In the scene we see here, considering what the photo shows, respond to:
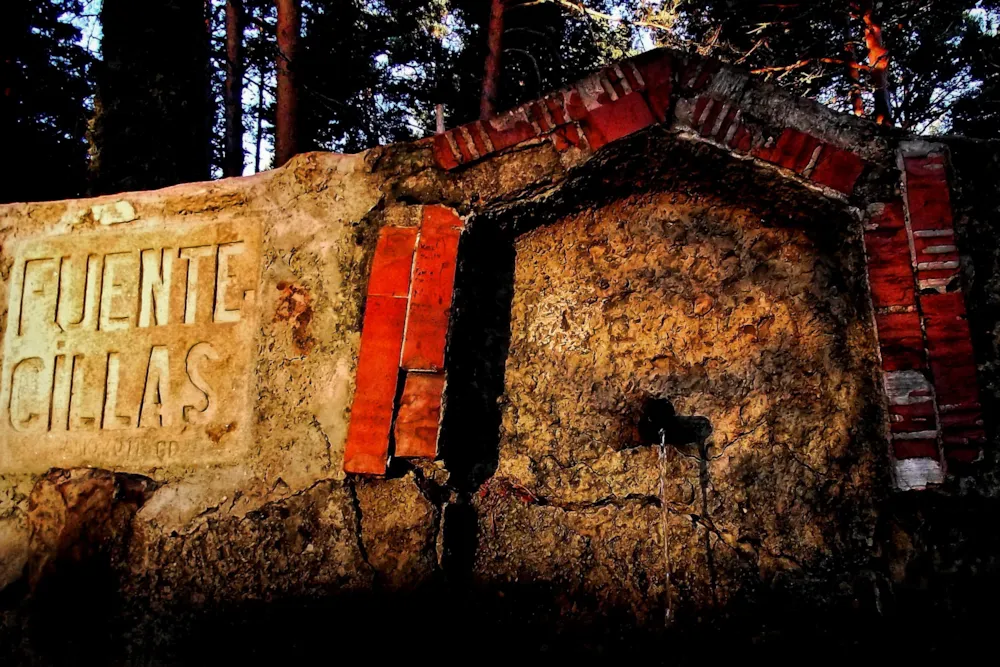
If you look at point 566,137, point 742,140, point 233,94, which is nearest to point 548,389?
point 566,137

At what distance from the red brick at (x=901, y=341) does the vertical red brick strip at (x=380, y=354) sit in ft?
4.79

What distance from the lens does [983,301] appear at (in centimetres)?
221

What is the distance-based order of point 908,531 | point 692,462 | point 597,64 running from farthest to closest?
point 597,64 < point 692,462 < point 908,531

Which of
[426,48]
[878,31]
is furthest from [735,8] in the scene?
[426,48]

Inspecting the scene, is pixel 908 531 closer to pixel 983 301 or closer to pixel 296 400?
pixel 983 301

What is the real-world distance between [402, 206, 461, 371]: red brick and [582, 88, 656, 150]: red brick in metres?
0.52

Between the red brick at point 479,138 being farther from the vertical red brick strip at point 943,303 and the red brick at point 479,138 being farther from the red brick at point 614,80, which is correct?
the vertical red brick strip at point 943,303

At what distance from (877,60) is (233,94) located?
8798 millimetres

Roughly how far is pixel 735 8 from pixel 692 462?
7.63 m

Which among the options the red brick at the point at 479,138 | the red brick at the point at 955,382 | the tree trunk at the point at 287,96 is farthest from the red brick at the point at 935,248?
the tree trunk at the point at 287,96

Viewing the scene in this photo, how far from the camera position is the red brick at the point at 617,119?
7.57ft

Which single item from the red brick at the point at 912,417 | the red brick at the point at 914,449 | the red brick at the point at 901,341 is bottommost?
the red brick at the point at 914,449

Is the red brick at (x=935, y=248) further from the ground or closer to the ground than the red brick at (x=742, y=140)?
closer to the ground

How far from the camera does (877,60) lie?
860 centimetres
